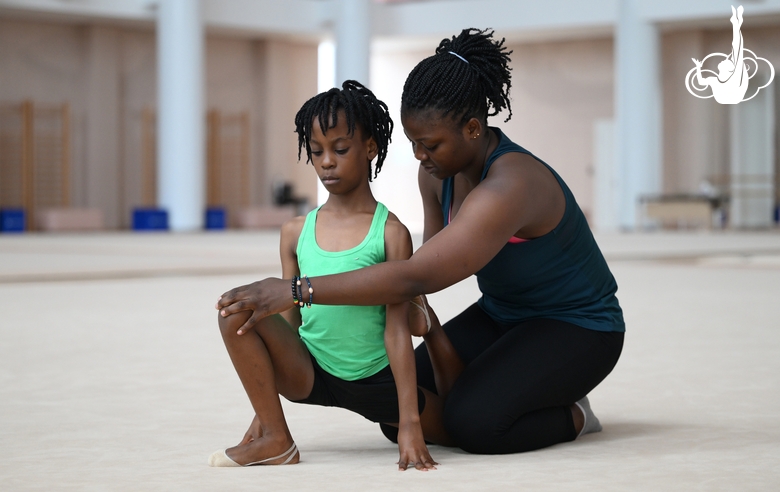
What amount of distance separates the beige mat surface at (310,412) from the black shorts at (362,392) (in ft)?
0.36

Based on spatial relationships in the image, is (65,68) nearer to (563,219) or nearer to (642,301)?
(642,301)

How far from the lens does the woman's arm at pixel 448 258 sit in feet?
6.21

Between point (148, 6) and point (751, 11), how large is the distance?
10030 millimetres

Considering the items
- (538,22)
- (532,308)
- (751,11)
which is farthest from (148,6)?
(532,308)

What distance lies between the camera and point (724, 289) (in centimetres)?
620

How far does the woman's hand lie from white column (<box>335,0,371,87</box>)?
53.0 feet

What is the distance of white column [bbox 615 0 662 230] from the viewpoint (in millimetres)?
17094

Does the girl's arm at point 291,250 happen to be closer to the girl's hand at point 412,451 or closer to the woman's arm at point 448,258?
the woman's arm at point 448,258

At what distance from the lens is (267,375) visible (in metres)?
2.00

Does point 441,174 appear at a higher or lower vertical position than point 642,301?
higher

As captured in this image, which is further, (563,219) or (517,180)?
(563,219)

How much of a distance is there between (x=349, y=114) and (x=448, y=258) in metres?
0.36

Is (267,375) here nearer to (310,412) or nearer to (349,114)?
(349,114)

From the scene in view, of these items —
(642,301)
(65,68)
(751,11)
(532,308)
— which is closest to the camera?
(532,308)
